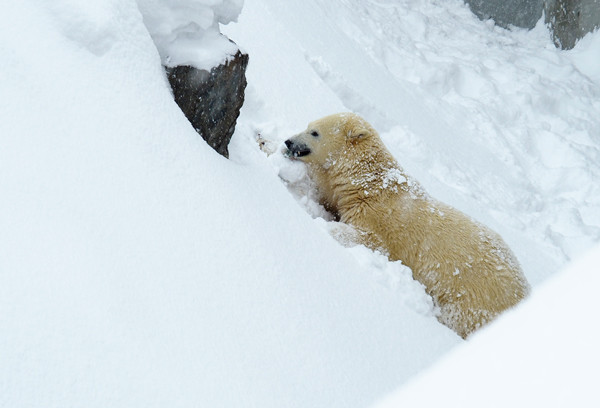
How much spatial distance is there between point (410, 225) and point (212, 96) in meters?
1.45

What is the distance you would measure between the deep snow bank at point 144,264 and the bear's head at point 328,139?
1.25 m

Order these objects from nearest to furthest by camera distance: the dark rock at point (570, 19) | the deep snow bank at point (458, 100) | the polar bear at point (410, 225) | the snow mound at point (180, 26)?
the snow mound at point (180, 26), the polar bear at point (410, 225), the deep snow bank at point (458, 100), the dark rock at point (570, 19)

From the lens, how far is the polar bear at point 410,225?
3.42 metres

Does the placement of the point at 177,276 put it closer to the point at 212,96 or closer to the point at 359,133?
the point at 212,96

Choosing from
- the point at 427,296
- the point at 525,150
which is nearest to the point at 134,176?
the point at 427,296

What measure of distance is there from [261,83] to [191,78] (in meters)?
1.76

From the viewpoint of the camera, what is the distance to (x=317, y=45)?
602 centimetres

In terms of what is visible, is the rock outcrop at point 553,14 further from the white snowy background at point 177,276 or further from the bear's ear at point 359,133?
the white snowy background at point 177,276

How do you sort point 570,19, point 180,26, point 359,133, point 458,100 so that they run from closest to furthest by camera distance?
point 180,26 → point 359,133 → point 458,100 → point 570,19

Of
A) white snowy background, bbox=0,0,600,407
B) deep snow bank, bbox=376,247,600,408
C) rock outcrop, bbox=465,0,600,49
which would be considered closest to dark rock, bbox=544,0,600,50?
rock outcrop, bbox=465,0,600,49

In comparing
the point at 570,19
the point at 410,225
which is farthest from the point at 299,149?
the point at 570,19

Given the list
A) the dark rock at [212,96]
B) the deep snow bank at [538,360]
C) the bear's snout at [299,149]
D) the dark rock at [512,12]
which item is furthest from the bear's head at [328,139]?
the dark rock at [512,12]

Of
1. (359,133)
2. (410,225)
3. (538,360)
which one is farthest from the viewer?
(359,133)

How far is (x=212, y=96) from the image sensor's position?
Answer: 3.04 m
